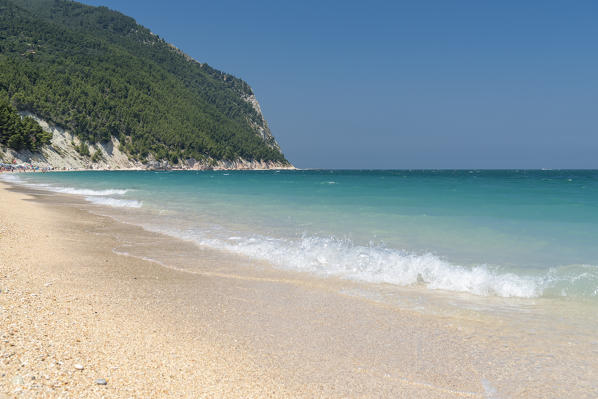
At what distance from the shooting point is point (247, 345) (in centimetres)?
452

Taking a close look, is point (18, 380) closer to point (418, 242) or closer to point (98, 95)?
point (418, 242)

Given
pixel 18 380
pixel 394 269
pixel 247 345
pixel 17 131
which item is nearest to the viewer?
pixel 18 380

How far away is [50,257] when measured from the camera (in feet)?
26.8

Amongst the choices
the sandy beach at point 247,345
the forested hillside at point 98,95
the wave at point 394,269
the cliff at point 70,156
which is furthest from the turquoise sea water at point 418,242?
the forested hillside at point 98,95

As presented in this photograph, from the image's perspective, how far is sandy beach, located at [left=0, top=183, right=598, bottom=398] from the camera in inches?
140

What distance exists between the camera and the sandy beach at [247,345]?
3.55 metres

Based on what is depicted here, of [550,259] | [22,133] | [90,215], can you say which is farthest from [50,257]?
[22,133]

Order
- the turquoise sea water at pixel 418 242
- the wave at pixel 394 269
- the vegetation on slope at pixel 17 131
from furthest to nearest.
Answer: the vegetation on slope at pixel 17 131 < the turquoise sea water at pixel 418 242 < the wave at pixel 394 269

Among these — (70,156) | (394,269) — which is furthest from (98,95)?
(394,269)

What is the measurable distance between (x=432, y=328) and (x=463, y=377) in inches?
52.1

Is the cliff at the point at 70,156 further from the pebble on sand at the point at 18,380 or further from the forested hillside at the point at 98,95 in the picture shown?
the pebble on sand at the point at 18,380

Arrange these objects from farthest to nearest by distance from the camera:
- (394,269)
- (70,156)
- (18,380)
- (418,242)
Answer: (70,156)
(418,242)
(394,269)
(18,380)

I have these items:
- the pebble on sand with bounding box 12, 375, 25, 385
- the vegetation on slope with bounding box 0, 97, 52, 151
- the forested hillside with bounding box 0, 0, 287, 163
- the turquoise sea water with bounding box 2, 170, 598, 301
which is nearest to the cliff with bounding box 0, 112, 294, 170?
the vegetation on slope with bounding box 0, 97, 52, 151

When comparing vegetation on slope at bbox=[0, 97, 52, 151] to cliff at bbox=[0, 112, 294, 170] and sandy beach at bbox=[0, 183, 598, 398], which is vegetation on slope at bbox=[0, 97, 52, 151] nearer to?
cliff at bbox=[0, 112, 294, 170]
